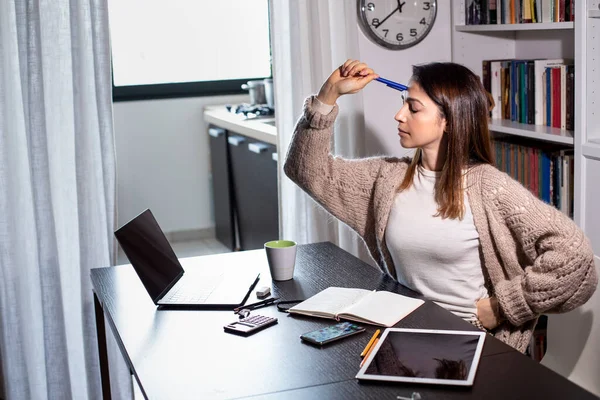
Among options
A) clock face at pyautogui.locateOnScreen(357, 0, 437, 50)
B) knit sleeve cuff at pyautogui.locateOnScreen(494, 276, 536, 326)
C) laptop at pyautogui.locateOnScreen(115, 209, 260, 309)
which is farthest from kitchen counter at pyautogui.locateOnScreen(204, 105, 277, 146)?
knit sleeve cuff at pyautogui.locateOnScreen(494, 276, 536, 326)

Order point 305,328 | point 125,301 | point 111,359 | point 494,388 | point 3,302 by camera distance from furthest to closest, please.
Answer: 1. point 111,359
2. point 3,302
3. point 125,301
4. point 305,328
5. point 494,388

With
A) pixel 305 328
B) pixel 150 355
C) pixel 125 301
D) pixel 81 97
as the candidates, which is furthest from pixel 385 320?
pixel 81 97

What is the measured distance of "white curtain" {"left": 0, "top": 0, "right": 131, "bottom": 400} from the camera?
2773 millimetres

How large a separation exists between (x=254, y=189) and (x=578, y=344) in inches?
101

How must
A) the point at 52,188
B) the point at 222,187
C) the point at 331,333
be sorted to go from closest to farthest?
the point at 331,333 → the point at 52,188 → the point at 222,187

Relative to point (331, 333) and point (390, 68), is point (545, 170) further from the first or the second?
point (331, 333)

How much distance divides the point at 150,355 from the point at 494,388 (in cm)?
64

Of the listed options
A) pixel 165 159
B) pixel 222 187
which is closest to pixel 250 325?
pixel 222 187

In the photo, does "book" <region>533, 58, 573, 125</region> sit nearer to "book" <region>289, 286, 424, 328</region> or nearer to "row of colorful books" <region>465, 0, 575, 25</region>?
"row of colorful books" <region>465, 0, 575, 25</region>

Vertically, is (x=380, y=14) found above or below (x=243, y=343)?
above

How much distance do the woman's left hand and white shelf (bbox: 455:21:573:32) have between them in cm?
120

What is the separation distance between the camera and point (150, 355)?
1.57 m

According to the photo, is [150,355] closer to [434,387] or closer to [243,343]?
[243,343]

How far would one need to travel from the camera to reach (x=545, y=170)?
2.99m
